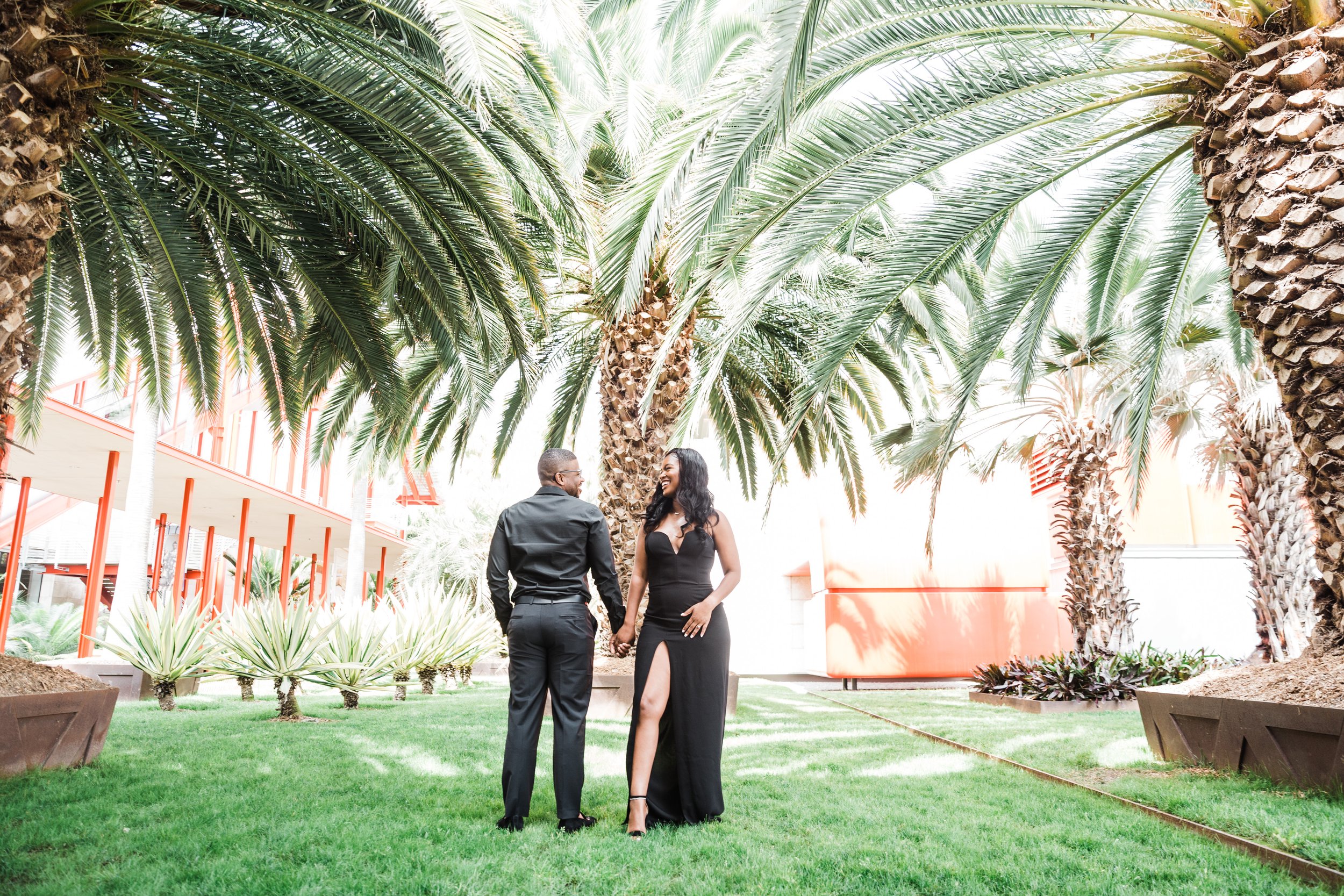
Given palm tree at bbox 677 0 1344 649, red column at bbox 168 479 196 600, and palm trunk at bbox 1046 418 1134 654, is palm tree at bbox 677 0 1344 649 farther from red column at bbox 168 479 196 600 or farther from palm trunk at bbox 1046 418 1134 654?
red column at bbox 168 479 196 600

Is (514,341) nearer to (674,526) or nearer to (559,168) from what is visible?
(559,168)

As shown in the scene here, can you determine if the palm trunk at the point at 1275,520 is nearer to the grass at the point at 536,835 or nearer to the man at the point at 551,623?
the grass at the point at 536,835

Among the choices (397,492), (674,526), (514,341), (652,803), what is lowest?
(652,803)

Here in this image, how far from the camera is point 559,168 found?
20.1ft

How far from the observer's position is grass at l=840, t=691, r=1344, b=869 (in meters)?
3.73

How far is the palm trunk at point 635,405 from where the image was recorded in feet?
33.2

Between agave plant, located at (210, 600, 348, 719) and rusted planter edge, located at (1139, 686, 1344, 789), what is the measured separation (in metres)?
7.07

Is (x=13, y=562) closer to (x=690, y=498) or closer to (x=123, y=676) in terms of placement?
(x=123, y=676)

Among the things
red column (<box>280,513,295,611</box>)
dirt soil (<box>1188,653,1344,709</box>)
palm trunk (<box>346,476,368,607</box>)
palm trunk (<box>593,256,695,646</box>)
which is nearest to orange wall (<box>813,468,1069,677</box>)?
palm trunk (<box>593,256,695,646</box>)

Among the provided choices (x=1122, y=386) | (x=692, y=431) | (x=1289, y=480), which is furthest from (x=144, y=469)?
(x=1289, y=480)

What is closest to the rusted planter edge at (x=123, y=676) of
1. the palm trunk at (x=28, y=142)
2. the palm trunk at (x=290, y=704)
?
the palm trunk at (x=290, y=704)

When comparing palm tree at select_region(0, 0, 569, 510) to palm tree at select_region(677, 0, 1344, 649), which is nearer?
palm tree at select_region(0, 0, 569, 510)

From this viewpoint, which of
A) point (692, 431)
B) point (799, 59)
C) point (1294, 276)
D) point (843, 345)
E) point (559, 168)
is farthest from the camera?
point (692, 431)

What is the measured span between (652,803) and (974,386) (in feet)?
15.1
